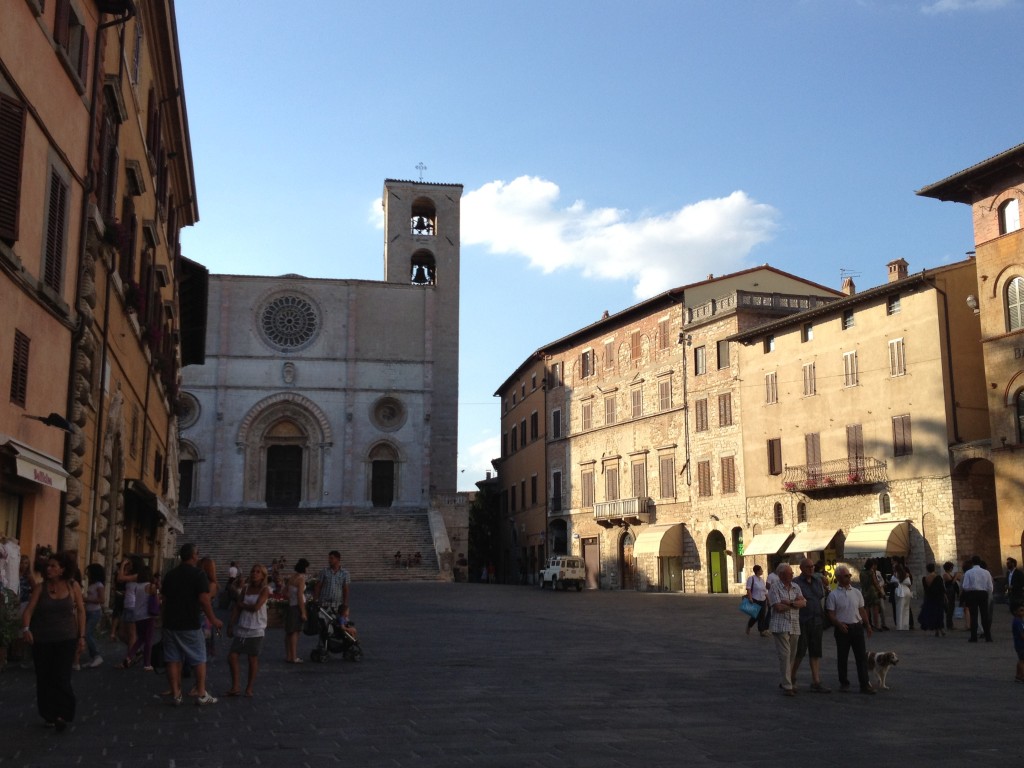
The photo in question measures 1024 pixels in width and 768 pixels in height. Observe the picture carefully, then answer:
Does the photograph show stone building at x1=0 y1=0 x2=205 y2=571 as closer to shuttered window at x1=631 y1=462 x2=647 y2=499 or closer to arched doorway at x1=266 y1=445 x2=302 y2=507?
shuttered window at x1=631 y1=462 x2=647 y2=499

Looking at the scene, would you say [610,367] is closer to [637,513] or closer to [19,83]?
[637,513]

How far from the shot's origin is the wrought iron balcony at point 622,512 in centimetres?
4344

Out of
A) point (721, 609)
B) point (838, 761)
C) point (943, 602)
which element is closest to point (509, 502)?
point (721, 609)

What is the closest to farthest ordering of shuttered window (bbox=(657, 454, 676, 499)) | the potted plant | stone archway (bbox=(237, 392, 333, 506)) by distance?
1. the potted plant
2. shuttered window (bbox=(657, 454, 676, 499))
3. stone archway (bbox=(237, 392, 333, 506))

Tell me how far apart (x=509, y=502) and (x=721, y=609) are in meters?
33.5

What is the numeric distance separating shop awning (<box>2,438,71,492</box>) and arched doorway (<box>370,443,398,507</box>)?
41.1 metres

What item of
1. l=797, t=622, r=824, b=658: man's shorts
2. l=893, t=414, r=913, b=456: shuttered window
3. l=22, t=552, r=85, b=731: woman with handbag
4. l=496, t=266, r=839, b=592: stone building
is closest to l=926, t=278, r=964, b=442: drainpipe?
l=893, t=414, r=913, b=456: shuttered window

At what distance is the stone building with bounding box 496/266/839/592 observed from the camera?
1560 inches

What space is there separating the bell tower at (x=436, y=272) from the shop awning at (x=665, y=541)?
51.3 feet

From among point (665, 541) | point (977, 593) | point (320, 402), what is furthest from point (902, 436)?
point (320, 402)

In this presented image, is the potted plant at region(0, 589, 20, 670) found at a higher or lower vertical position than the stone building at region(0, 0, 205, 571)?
lower

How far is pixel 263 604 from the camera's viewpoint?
10.2 metres

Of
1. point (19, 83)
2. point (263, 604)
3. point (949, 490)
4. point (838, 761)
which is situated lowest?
point (838, 761)

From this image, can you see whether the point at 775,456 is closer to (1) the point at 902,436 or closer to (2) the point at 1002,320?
(1) the point at 902,436
